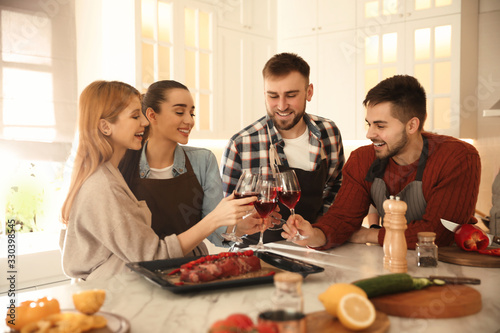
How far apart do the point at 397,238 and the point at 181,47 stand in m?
2.97

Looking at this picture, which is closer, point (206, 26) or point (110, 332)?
point (110, 332)

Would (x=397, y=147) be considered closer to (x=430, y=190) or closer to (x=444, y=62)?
(x=430, y=190)

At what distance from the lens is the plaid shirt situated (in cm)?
264

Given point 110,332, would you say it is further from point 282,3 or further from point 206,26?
point 282,3

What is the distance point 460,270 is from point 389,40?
3306 mm

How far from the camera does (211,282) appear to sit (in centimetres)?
118

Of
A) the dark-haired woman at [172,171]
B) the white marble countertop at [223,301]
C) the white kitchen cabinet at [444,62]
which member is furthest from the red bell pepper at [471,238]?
the white kitchen cabinet at [444,62]

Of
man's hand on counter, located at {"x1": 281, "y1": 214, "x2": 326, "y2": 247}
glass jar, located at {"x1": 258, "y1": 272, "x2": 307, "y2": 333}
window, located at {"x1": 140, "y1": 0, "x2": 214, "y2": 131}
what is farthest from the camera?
window, located at {"x1": 140, "y1": 0, "x2": 214, "y2": 131}

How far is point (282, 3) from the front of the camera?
4.93 meters

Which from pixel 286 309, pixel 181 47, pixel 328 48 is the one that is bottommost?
pixel 286 309

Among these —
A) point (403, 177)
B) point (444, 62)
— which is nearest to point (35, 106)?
point (403, 177)

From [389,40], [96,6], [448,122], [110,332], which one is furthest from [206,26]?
[110,332]

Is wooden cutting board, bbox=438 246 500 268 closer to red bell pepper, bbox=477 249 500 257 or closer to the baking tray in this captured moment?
red bell pepper, bbox=477 249 500 257

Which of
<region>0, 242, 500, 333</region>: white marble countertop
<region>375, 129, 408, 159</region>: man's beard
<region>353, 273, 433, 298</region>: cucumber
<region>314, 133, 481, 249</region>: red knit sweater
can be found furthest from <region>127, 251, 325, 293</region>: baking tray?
<region>375, 129, 408, 159</region>: man's beard
